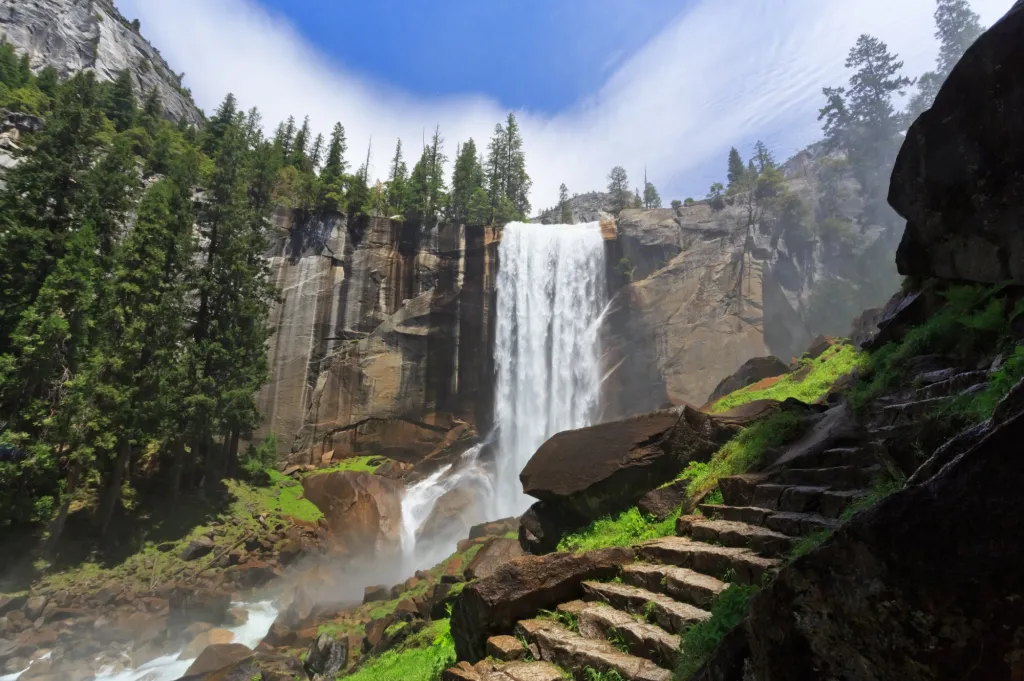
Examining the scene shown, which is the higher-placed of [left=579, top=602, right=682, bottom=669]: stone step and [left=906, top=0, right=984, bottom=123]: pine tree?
[left=906, top=0, right=984, bottom=123]: pine tree

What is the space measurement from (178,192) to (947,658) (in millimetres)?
32775

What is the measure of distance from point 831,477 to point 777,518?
1.14m

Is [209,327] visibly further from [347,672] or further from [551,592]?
[551,592]

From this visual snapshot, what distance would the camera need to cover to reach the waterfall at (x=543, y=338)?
34.3 metres

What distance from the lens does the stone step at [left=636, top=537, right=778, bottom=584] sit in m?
5.60

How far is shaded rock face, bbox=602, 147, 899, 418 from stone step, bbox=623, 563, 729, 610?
2567cm

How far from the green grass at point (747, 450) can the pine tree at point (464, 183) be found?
144 feet

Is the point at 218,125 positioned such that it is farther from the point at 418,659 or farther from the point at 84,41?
the point at 418,659

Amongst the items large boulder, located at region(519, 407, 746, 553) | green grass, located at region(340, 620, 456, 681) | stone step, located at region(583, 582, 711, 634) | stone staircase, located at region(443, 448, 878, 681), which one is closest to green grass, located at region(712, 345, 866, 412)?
large boulder, located at region(519, 407, 746, 553)

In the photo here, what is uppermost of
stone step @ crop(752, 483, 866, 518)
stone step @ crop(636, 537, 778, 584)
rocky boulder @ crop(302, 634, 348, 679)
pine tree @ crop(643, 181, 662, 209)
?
pine tree @ crop(643, 181, 662, 209)

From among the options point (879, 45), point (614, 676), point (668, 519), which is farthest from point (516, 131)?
point (614, 676)

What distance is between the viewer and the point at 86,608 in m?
18.4

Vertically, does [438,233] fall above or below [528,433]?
above

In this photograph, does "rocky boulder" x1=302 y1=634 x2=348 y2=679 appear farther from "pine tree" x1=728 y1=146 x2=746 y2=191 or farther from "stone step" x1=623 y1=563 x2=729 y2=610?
"pine tree" x1=728 y1=146 x2=746 y2=191
